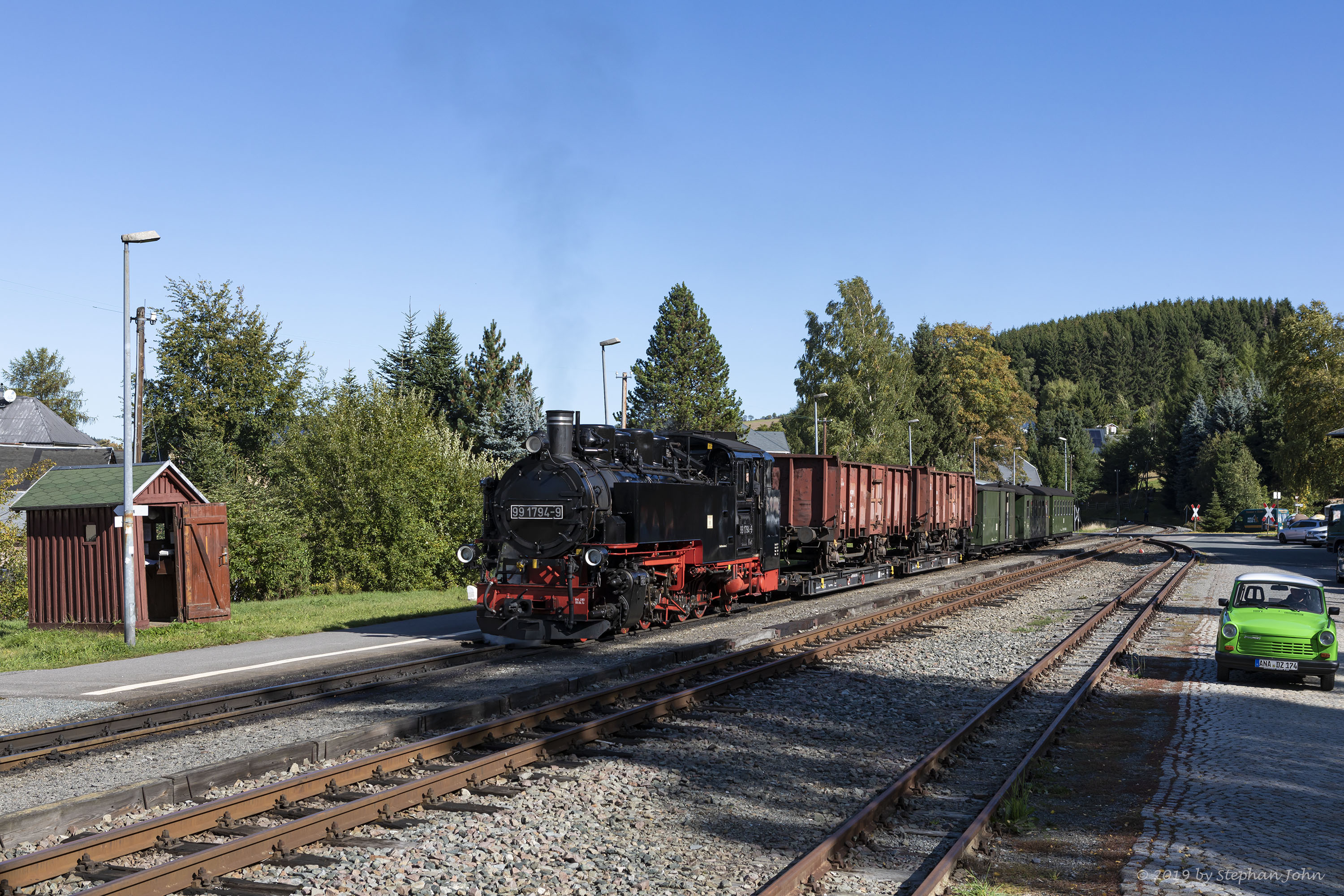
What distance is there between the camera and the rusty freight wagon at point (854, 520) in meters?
22.5

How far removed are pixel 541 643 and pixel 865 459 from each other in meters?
39.4

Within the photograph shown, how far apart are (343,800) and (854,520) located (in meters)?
18.5

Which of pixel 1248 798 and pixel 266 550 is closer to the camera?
pixel 1248 798

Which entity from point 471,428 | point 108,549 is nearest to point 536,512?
point 108,549

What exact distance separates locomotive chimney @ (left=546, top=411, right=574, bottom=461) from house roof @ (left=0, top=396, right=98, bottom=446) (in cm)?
4715

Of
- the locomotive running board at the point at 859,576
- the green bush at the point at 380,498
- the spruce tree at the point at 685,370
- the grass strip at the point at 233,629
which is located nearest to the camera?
the grass strip at the point at 233,629

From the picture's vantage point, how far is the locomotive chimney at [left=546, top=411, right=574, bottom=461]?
1488 cm

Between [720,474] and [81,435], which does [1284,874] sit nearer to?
[720,474]

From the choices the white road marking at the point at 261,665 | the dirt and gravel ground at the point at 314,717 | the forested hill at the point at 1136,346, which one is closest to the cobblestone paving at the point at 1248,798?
the dirt and gravel ground at the point at 314,717

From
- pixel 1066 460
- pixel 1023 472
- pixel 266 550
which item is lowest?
pixel 266 550

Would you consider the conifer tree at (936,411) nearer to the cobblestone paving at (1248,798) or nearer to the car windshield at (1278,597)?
the car windshield at (1278,597)

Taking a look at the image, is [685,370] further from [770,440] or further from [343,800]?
[343,800]

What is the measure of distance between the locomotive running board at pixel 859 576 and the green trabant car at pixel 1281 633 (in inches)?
360

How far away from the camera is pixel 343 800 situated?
7.07 meters
